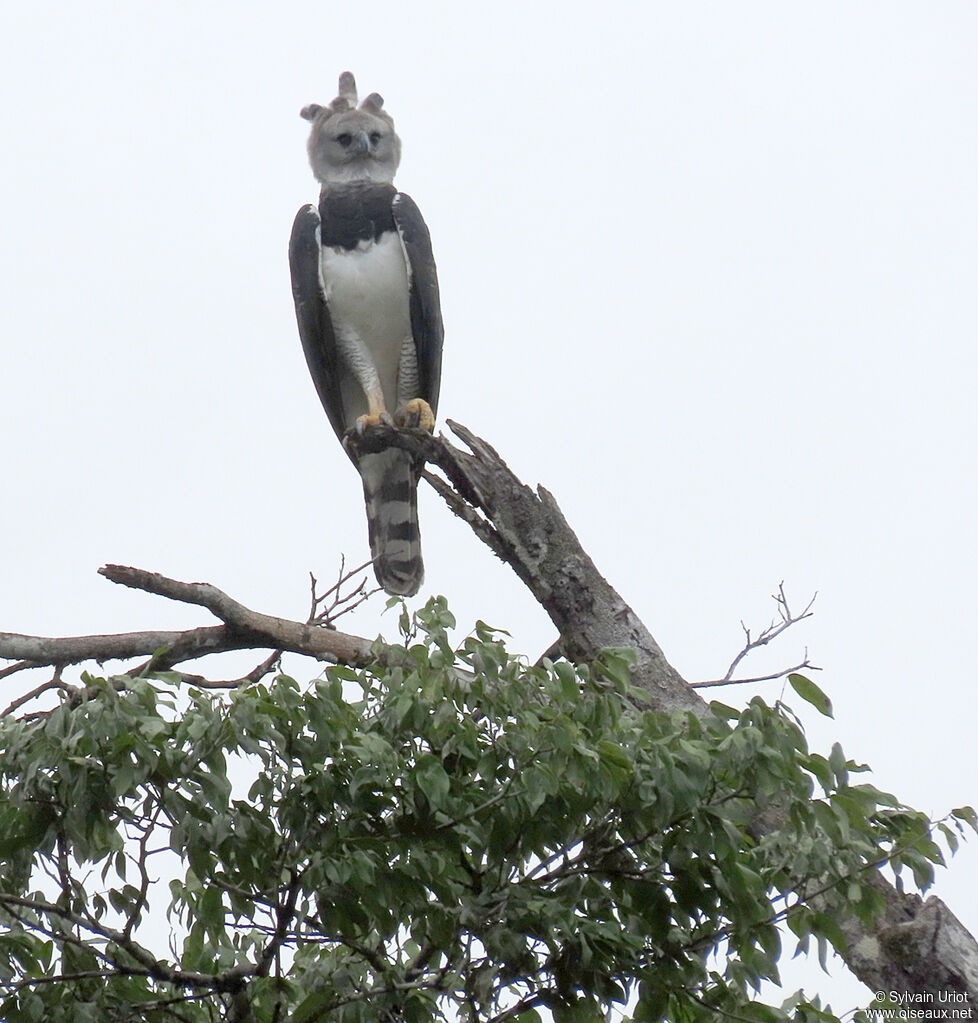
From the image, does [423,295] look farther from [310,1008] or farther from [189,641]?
[310,1008]

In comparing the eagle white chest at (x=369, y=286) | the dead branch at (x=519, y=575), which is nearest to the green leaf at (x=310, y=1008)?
the dead branch at (x=519, y=575)

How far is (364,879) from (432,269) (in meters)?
3.98

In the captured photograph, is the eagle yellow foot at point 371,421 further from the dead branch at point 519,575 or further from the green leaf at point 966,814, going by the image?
the green leaf at point 966,814

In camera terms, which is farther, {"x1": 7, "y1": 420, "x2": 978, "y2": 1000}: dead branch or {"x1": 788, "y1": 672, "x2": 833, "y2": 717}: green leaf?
{"x1": 7, "y1": 420, "x2": 978, "y2": 1000}: dead branch

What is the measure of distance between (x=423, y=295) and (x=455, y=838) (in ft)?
12.3

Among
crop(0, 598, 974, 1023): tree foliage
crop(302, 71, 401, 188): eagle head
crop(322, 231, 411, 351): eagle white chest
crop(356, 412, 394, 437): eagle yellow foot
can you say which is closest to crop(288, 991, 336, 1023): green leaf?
crop(0, 598, 974, 1023): tree foliage

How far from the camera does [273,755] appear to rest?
231 centimetres

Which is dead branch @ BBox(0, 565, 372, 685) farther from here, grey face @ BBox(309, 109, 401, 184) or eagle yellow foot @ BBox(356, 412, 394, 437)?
grey face @ BBox(309, 109, 401, 184)

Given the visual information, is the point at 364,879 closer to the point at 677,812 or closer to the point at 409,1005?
the point at 409,1005

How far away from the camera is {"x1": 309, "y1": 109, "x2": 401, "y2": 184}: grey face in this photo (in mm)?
6254

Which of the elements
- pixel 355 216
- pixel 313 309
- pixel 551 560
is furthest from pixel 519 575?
pixel 355 216

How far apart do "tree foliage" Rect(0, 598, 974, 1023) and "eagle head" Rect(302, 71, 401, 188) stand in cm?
424

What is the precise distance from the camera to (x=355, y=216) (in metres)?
5.92

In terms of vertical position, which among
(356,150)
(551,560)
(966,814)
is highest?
(356,150)
